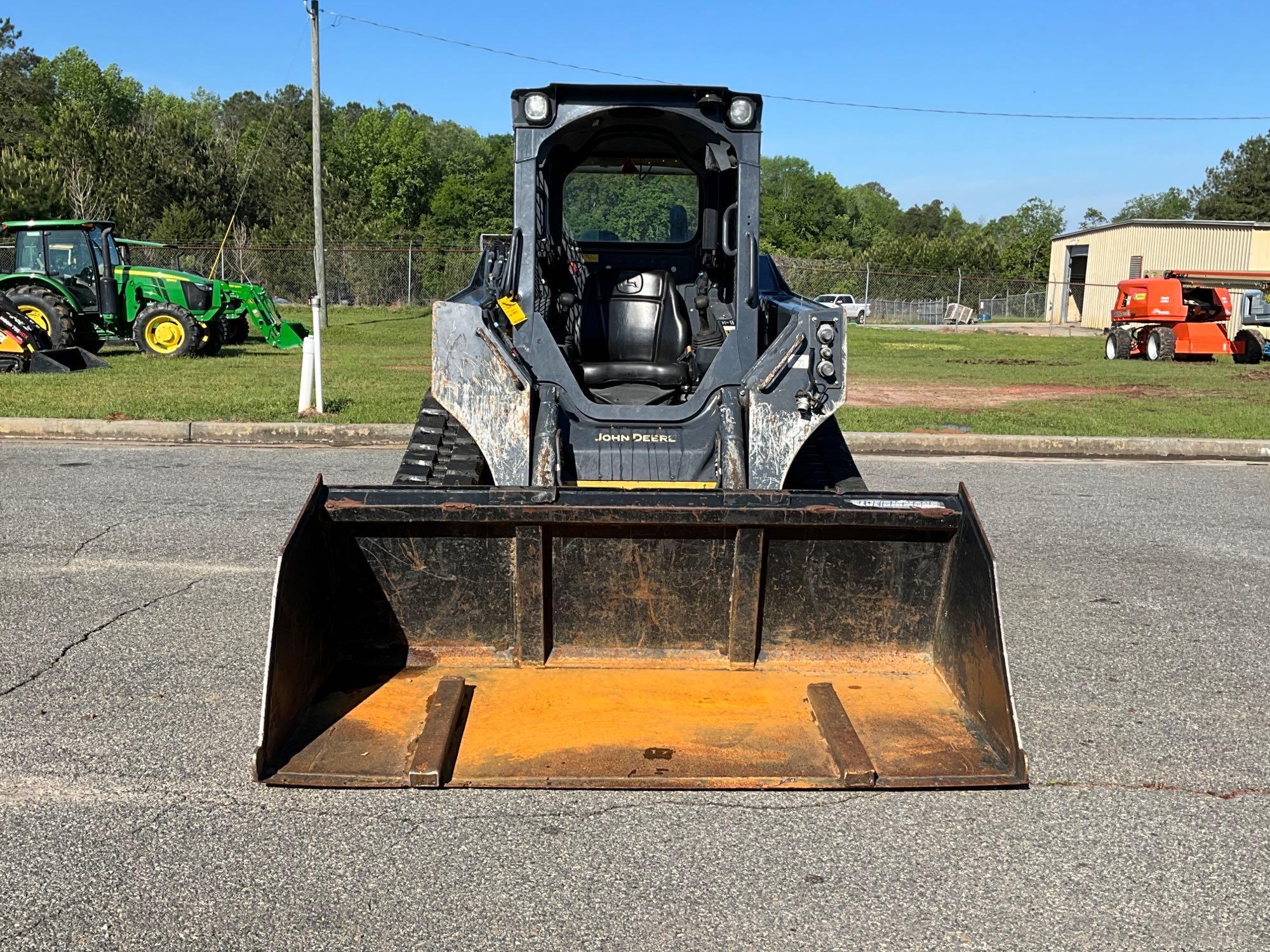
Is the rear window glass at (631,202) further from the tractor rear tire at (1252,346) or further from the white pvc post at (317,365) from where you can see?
the tractor rear tire at (1252,346)

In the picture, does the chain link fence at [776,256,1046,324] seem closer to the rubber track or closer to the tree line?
the tree line

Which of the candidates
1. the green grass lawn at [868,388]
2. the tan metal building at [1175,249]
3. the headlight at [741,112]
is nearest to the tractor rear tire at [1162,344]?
the green grass lawn at [868,388]

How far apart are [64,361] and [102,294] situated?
12.0 feet

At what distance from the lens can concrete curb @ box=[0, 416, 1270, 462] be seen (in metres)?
11.9

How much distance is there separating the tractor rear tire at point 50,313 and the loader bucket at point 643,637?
669 inches

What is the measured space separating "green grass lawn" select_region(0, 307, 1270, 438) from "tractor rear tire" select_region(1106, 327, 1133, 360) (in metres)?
0.60

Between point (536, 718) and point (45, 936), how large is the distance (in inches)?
67.4

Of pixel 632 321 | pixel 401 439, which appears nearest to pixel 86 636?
pixel 632 321

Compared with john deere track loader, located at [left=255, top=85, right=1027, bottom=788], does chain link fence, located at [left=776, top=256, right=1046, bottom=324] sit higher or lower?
higher

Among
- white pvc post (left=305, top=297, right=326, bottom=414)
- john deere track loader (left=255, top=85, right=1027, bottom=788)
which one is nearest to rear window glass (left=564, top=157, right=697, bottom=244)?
john deere track loader (left=255, top=85, right=1027, bottom=788)

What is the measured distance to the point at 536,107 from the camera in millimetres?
6082

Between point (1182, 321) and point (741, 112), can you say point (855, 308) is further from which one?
point (741, 112)

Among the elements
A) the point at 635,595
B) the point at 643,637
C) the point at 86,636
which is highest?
the point at 635,595

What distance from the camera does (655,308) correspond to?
747cm
